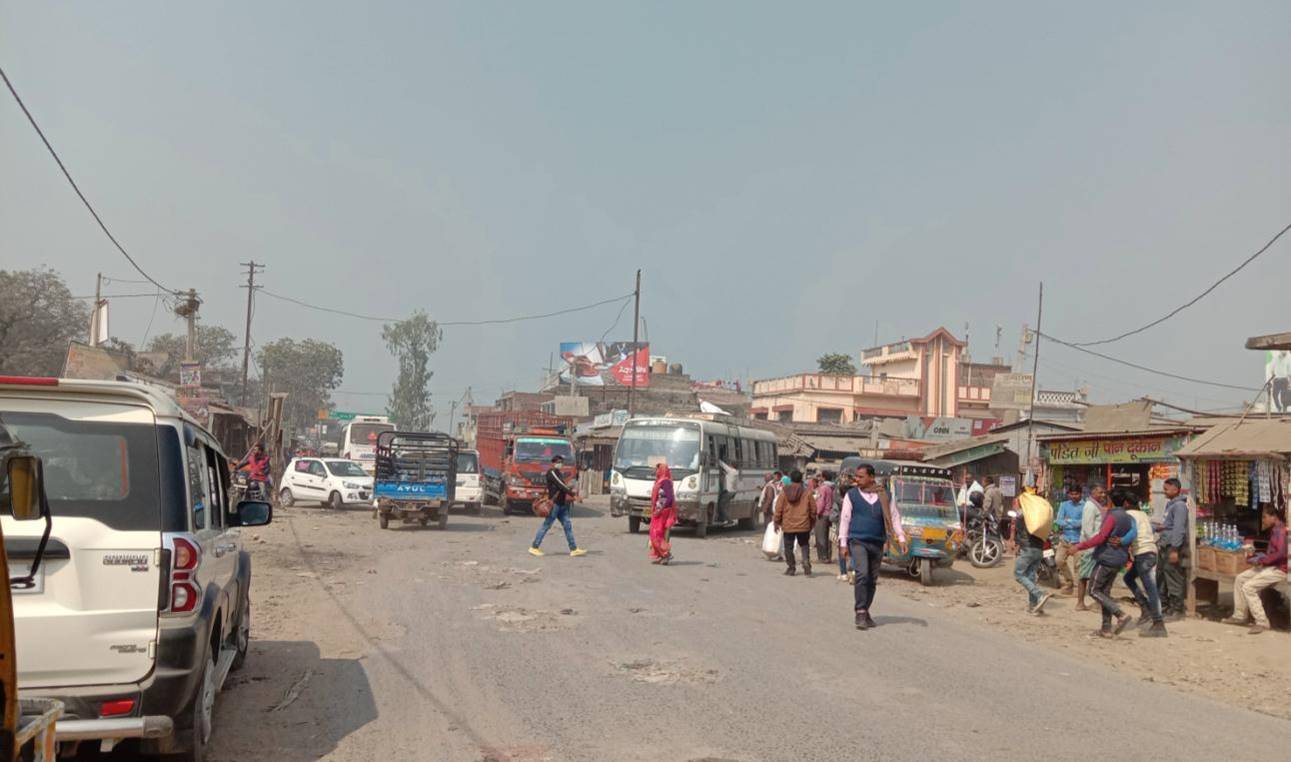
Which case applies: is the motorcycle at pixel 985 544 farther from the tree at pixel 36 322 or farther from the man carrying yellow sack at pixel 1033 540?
the tree at pixel 36 322

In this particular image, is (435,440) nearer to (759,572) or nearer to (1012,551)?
(759,572)

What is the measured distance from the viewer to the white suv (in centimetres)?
468

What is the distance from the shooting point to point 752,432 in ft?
98.2

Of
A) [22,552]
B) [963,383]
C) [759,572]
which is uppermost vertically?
[963,383]


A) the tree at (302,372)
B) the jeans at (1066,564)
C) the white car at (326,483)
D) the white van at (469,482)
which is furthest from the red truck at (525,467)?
the tree at (302,372)

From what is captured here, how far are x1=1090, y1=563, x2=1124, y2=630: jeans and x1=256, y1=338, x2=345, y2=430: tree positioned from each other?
98752mm

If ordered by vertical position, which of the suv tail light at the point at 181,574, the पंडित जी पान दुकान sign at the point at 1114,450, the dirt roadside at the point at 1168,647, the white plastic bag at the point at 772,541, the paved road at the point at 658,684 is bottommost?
the dirt roadside at the point at 1168,647

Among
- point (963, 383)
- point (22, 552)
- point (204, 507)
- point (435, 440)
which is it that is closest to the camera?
point (22, 552)

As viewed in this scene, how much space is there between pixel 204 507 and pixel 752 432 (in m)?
24.7

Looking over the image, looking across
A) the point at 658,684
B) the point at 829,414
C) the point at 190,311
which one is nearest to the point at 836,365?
the point at 829,414

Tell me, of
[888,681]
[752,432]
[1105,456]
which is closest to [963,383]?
[752,432]

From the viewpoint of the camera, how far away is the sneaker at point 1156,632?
39.5 feet

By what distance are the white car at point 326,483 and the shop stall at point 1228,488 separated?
2376 centimetres

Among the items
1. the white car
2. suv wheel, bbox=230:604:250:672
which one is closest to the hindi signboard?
the white car
